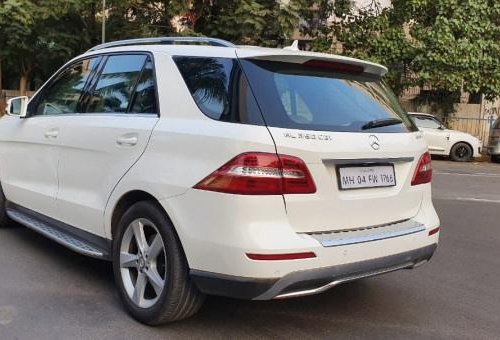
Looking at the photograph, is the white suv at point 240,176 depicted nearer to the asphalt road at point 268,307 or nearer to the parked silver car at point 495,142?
the asphalt road at point 268,307

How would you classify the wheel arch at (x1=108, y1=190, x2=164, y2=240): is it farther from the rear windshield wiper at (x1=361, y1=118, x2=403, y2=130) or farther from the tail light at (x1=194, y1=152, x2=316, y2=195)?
the rear windshield wiper at (x1=361, y1=118, x2=403, y2=130)

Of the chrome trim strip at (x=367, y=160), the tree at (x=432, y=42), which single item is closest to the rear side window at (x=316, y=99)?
the chrome trim strip at (x=367, y=160)

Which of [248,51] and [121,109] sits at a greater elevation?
[248,51]

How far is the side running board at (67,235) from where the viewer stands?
4.40 m

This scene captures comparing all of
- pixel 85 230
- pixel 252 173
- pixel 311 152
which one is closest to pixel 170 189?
pixel 252 173

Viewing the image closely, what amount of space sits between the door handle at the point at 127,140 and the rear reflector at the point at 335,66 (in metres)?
1.17

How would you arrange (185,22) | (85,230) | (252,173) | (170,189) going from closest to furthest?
(252,173) < (170,189) < (85,230) < (185,22)

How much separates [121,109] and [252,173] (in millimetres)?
1410

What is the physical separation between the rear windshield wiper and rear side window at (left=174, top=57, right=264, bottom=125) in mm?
771

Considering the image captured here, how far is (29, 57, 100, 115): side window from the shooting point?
500cm

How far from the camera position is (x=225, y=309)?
430 cm

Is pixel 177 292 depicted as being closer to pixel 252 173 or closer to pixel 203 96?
pixel 252 173

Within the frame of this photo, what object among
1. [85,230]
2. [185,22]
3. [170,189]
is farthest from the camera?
[185,22]

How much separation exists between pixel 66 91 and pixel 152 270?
203 cm
